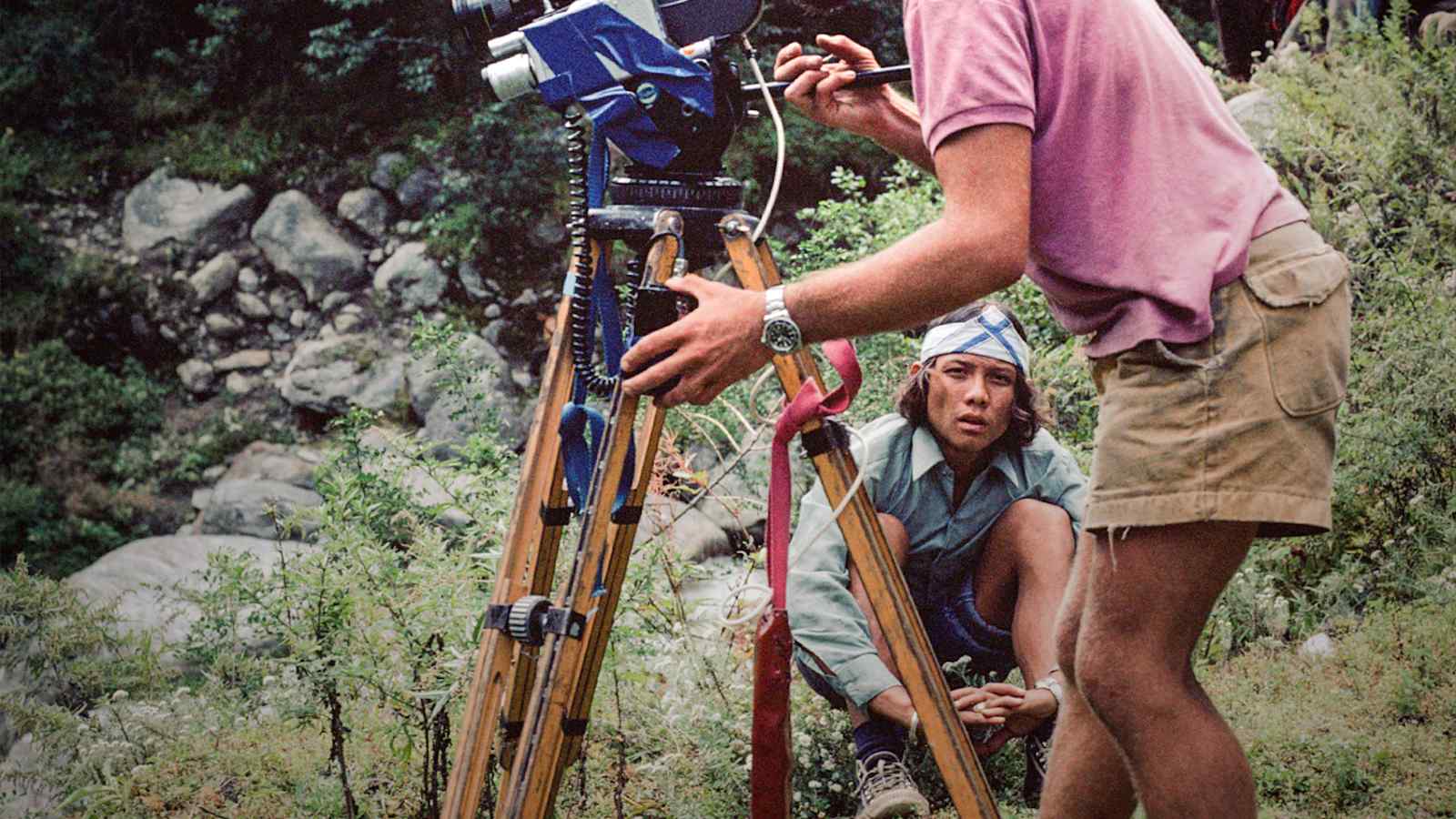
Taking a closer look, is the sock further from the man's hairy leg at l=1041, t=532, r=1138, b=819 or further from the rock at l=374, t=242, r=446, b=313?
the rock at l=374, t=242, r=446, b=313

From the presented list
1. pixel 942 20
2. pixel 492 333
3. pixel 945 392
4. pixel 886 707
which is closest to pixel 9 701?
pixel 886 707

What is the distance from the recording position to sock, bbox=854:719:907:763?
2723 mm

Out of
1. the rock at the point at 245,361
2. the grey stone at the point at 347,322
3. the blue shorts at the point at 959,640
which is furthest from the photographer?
the rock at the point at 245,361

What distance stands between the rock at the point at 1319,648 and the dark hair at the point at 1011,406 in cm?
109

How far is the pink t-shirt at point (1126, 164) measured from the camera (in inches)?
63.2

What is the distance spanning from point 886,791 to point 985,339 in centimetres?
114

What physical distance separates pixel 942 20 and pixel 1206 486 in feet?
2.39

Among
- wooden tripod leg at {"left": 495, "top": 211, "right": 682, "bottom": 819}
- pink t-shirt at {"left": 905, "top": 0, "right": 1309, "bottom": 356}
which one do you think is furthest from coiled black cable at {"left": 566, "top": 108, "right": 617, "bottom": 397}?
→ pink t-shirt at {"left": 905, "top": 0, "right": 1309, "bottom": 356}

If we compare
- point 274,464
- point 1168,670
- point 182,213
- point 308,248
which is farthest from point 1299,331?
point 182,213

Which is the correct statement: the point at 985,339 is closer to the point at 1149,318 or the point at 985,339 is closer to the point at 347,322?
the point at 1149,318

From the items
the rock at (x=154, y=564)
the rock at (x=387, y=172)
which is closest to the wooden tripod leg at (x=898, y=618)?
the rock at (x=154, y=564)

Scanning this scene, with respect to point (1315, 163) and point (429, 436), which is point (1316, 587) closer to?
point (1315, 163)

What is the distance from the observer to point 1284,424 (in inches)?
64.3

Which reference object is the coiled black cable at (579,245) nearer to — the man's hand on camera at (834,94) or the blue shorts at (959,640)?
the man's hand on camera at (834,94)
